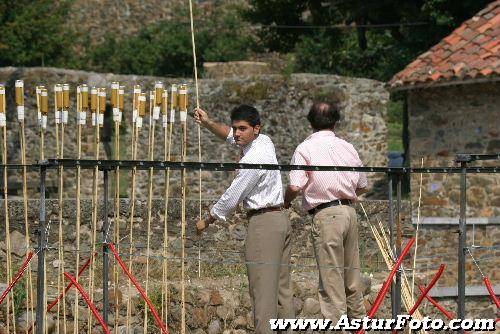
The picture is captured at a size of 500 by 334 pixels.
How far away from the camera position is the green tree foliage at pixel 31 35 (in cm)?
2498

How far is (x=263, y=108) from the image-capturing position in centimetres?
1833

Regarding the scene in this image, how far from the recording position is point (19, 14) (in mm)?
25469

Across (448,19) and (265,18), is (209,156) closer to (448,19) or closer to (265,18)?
(448,19)

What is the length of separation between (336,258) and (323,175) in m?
0.46

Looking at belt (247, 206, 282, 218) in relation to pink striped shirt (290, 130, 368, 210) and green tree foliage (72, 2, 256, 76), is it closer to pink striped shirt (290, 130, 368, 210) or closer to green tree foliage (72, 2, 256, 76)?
pink striped shirt (290, 130, 368, 210)

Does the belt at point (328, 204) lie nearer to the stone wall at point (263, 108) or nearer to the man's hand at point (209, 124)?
the man's hand at point (209, 124)

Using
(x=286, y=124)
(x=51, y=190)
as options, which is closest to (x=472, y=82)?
(x=286, y=124)

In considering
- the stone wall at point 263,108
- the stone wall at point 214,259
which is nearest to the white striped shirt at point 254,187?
the stone wall at point 214,259

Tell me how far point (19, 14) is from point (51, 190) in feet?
31.6

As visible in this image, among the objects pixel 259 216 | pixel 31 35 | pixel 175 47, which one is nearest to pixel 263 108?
pixel 31 35

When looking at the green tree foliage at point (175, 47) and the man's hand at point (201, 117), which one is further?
the green tree foliage at point (175, 47)

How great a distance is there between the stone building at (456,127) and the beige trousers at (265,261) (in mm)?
6678

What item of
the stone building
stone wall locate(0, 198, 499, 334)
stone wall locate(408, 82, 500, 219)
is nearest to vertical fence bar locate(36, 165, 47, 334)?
stone wall locate(0, 198, 499, 334)

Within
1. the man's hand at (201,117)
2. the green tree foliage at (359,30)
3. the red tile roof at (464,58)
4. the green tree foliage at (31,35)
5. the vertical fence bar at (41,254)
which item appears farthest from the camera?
the green tree foliage at (31,35)
